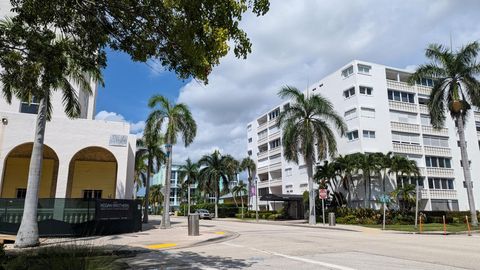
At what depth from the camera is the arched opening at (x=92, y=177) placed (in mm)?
30656

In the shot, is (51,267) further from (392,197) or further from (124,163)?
(392,197)

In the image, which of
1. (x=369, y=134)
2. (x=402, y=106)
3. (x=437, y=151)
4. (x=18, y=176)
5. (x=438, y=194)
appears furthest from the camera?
(x=437, y=151)

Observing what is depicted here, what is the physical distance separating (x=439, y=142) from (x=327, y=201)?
54.9 ft

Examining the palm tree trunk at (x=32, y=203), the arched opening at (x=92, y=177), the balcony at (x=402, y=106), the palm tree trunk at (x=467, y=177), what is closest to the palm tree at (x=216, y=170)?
the balcony at (x=402, y=106)

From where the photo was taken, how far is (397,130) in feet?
152

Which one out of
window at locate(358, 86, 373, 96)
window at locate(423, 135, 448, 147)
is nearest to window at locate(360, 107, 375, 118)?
window at locate(358, 86, 373, 96)

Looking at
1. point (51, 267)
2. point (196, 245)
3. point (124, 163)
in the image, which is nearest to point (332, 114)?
point (124, 163)

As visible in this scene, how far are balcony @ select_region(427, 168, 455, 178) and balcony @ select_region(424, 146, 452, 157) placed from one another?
74.8 inches

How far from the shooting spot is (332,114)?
3616 cm

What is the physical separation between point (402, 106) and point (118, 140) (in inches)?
1401

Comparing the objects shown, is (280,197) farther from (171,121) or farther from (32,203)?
(32,203)

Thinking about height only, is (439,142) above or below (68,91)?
above

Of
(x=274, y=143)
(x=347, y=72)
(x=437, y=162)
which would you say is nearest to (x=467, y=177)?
(x=437, y=162)

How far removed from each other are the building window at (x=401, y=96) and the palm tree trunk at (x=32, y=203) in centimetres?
4139
